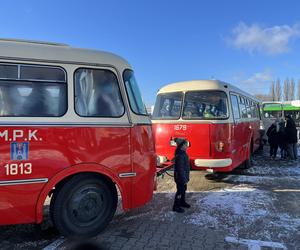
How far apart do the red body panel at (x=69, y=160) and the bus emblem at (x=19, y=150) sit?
0.14ft

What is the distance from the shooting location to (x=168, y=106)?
9.75 meters

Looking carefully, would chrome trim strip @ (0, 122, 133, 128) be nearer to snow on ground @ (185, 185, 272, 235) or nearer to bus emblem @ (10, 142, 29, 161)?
bus emblem @ (10, 142, 29, 161)

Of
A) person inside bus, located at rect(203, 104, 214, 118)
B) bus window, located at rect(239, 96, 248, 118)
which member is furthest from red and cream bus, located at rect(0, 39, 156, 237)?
bus window, located at rect(239, 96, 248, 118)

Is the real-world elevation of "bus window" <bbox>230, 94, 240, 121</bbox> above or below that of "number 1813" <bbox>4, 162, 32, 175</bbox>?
above

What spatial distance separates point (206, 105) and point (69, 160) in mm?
4985

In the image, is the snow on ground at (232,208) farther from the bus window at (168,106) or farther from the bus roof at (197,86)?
the bus roof at (197,86)

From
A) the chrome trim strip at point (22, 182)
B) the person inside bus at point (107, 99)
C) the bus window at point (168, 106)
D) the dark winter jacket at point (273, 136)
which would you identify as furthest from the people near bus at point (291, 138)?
the chrome trim strip at point (22, 182)

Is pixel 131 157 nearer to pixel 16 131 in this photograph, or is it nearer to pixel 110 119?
pixel 110 119

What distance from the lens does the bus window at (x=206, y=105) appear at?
898 centimetres

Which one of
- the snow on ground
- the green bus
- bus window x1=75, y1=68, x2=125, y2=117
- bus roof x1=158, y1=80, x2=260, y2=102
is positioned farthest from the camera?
the green bus

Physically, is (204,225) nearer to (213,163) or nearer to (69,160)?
(69,160)

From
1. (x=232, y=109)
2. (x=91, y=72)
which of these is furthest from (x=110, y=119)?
(x=232, y=109)

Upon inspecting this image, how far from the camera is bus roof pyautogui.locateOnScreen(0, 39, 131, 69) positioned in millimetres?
4805

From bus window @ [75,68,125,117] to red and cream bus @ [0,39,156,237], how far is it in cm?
2
